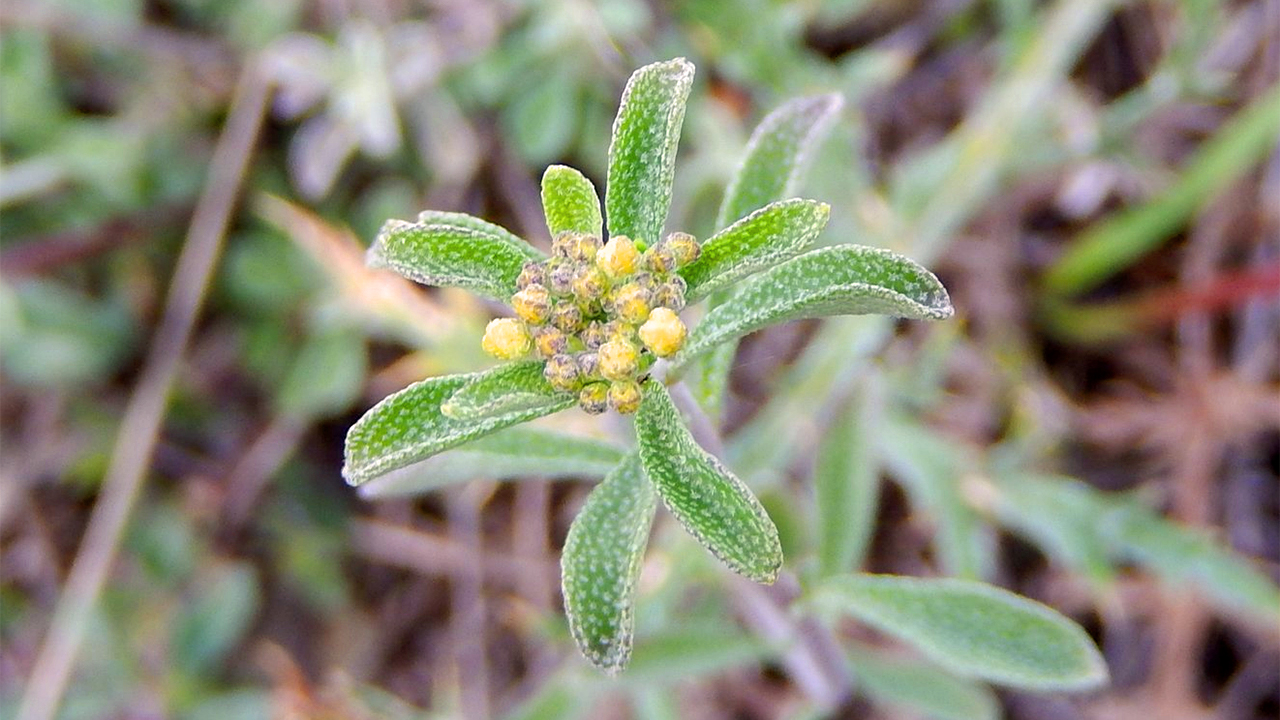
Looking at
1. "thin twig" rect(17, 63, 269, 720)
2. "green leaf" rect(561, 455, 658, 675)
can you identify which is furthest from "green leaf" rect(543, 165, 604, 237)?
"thin twig" rect(17, 63, 269, 720)

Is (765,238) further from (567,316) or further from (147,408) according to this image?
(147,408)

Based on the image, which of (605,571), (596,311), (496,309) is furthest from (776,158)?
(496,309)

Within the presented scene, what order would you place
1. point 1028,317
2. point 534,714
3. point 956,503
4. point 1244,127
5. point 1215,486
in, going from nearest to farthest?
point 534,714 < point 956,503 < point 1244,127 < point 1215,486 < point 1028,317

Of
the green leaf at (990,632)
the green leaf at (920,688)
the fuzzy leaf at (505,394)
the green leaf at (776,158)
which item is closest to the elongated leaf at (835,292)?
the fuzzy leaf at (505,394)

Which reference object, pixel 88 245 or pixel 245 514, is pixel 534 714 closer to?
pixel 245 514

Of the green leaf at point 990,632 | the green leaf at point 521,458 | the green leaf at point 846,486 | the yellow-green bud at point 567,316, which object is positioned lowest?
the green leaf at point 990,632

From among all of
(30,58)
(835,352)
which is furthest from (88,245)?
(835,352)

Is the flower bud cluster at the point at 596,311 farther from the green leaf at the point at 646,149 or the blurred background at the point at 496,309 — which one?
the blurred background at the point at 496,309
